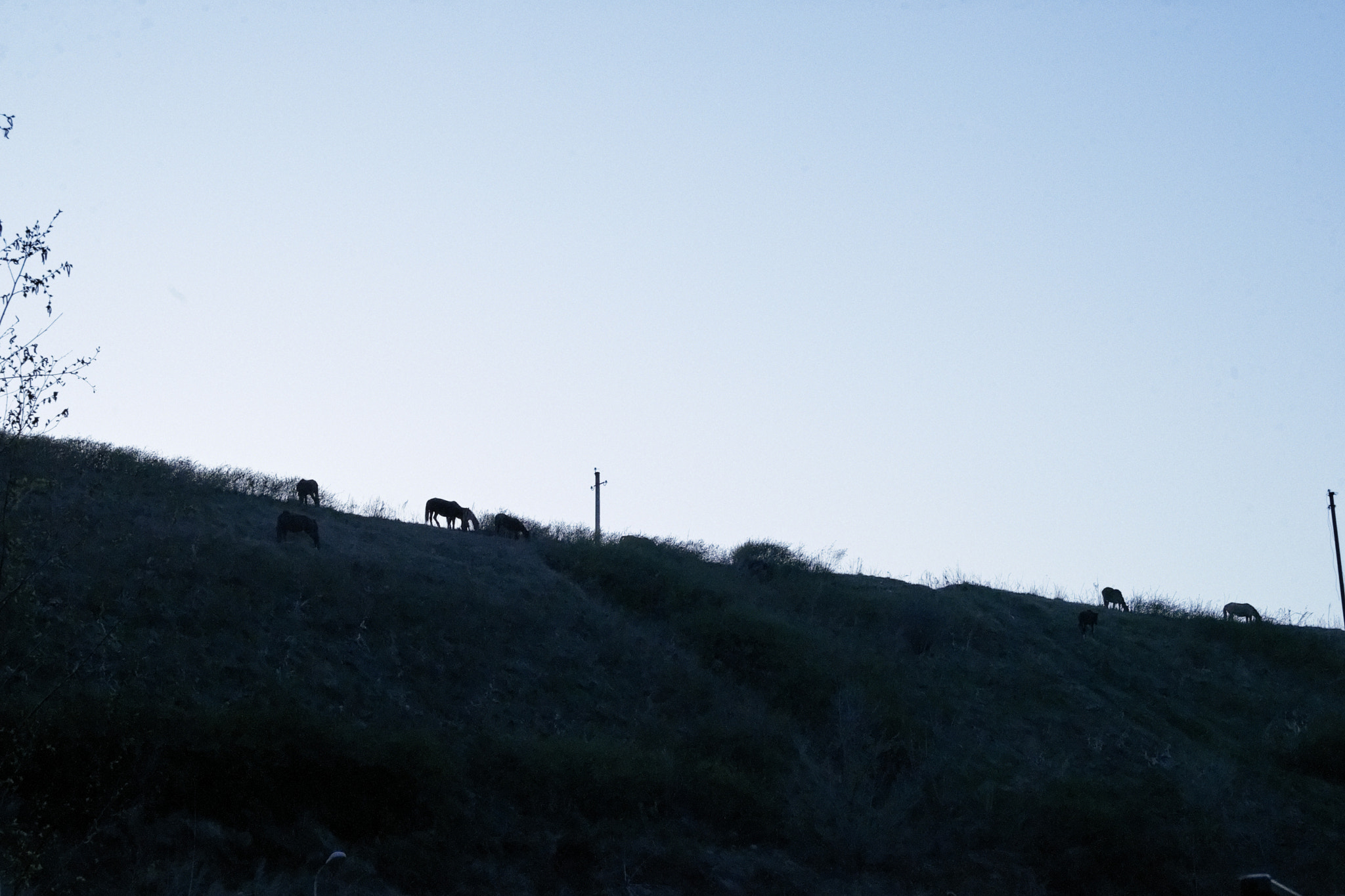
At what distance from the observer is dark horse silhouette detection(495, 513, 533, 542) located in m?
42.6

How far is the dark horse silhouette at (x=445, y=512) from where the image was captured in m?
41.9

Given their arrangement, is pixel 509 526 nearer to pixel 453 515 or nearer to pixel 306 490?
pixel 453 515

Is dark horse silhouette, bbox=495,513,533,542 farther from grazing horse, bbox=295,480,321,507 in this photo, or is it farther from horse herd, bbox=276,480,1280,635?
grazing horse, bbox=295,480,321,507

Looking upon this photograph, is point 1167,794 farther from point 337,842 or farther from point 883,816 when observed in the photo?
point 337,842

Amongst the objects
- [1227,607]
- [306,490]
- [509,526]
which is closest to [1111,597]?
[1227,607]

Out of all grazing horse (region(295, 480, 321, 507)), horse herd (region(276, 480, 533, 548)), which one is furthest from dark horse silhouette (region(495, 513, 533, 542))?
grazing horse (region(295, 480, 321, 507))

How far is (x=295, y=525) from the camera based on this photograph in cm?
3294

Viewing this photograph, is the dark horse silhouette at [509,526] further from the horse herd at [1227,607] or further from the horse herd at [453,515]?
the horse herd at [1227,607]

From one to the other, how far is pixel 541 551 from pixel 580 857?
56.1 feet

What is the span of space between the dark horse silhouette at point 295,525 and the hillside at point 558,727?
1.27 feet

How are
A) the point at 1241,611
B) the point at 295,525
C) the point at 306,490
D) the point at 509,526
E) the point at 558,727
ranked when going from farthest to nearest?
the point at 1241,611
the point at 509,526
the point at 306,490
the point at 295,525
the point at 558,727

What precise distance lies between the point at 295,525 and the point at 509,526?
10.8 m

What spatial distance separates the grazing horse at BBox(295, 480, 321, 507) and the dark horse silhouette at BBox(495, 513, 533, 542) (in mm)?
6491

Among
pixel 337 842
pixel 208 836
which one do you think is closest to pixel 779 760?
pixel 337 842
